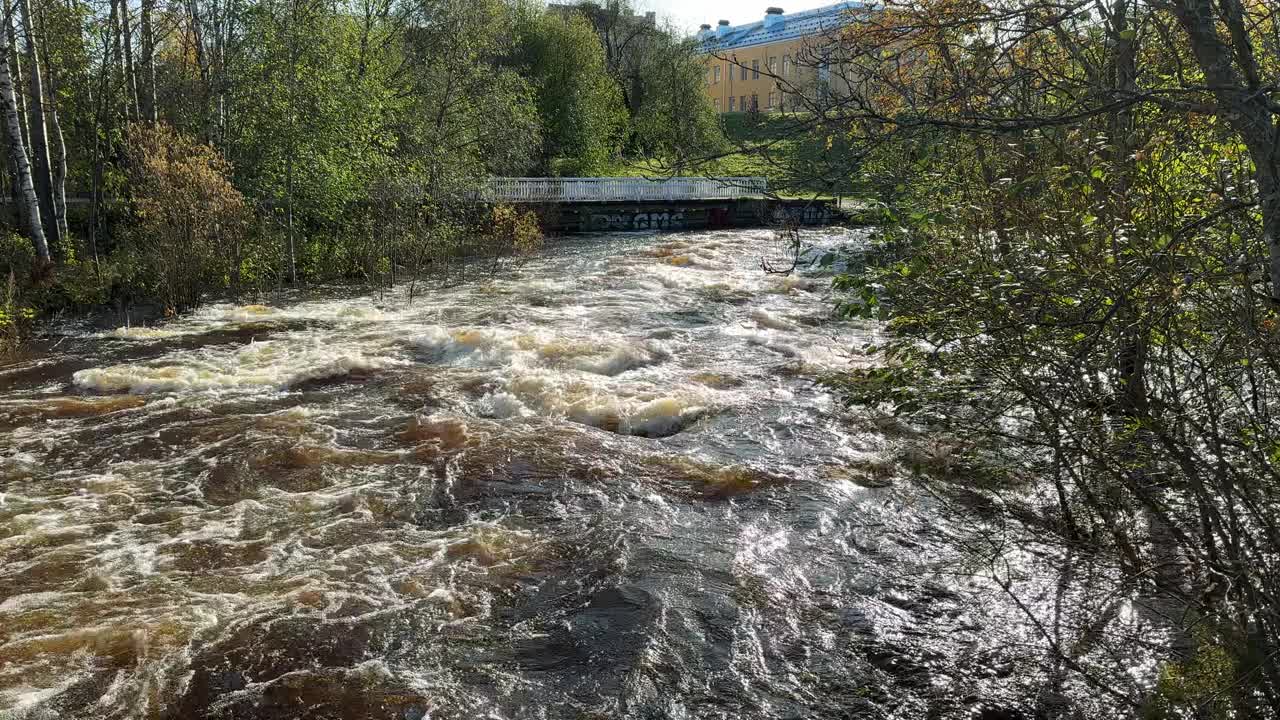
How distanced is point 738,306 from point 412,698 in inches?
546

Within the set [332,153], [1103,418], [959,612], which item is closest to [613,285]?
[332,153]

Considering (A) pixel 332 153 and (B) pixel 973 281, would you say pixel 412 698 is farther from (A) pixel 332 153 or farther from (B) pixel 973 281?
(A) pixel 332 153

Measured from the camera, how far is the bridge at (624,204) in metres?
35.4

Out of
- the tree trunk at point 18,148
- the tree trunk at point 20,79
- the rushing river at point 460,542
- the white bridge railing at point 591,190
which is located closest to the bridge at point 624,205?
the white bridge railing at point 591,190

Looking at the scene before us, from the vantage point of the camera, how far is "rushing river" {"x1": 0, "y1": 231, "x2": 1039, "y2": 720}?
5.36 m

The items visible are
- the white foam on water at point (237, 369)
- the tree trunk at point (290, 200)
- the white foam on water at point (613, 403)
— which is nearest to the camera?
the white foam on water at point (613, 403)

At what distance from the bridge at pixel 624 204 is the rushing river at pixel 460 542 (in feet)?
73.5

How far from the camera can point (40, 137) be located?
18.3 meters

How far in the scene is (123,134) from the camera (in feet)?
71.0

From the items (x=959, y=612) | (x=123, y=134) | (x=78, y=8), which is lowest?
(x=959, y=612)

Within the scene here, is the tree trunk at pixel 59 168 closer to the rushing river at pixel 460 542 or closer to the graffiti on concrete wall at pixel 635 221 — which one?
the rushing river at pixel 460 542

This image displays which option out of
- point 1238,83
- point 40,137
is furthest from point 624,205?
point 1238,83

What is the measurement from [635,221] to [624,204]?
0.83 meters

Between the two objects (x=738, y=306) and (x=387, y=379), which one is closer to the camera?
(x=387, y=379)
